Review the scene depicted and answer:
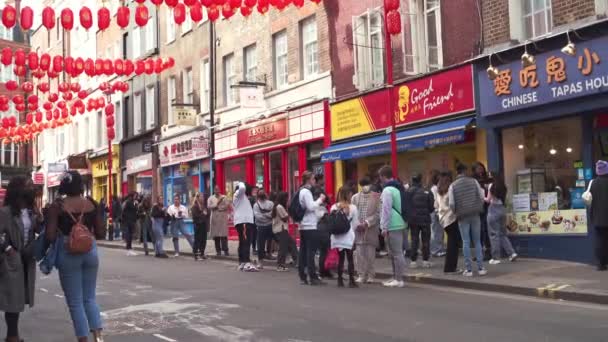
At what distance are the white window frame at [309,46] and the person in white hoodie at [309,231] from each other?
31.8 ft

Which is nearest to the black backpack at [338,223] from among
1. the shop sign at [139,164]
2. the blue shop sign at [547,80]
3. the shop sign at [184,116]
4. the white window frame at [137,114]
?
the blue shop sign at [547,80]

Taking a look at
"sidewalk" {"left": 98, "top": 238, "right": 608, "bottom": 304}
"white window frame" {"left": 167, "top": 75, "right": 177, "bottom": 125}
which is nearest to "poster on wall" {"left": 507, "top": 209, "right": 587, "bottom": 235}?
"sidewalk" {"left": 98, "top": 238, "right": 608, "bottom": 304}

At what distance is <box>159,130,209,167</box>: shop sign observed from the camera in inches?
1049

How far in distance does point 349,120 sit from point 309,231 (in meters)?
7.81

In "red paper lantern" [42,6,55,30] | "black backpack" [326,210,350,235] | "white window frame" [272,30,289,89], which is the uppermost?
"white window frame" [272,30,289,89]

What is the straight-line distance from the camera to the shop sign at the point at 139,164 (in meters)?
31.9

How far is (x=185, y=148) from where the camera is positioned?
92.3 ft

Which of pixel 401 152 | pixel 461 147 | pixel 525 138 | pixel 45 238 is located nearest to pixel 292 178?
pixel 401 152

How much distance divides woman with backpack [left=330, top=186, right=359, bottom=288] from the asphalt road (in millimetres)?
344

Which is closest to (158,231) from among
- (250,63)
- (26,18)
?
(26,18)

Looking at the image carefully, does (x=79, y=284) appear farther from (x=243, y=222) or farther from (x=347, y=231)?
(x=243, y=222)

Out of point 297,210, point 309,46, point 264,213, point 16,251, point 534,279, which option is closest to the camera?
point 16,251

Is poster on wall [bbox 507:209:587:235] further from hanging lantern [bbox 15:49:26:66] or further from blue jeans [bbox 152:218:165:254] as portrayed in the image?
hanging lantern [bbox 15:49:26:66]

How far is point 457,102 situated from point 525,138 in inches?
68.5
